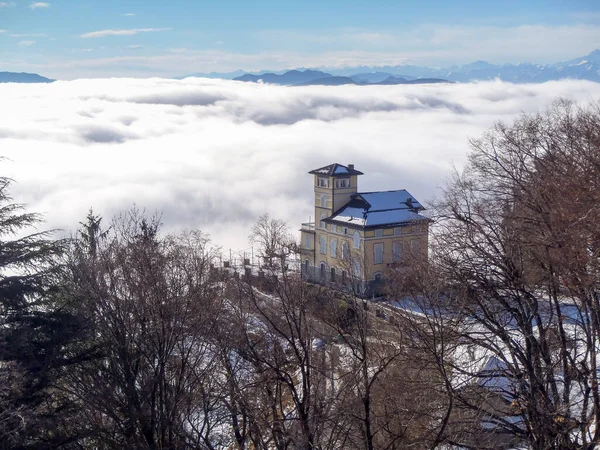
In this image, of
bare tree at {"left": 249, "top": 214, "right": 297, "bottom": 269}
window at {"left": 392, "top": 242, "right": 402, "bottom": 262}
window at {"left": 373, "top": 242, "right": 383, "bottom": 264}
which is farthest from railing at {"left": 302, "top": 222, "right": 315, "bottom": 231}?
bare tree at {"left": 249, "top": 214, "right": 297, "bottom": 269}

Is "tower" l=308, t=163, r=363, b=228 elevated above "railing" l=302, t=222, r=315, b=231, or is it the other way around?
"tower" l=308, t=163, r=363, b=228

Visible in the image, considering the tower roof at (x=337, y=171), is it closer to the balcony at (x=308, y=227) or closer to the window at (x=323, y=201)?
the window at (x=323, y=201)

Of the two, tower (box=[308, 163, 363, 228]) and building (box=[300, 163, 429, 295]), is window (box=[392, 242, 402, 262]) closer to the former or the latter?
building (box=[300, 163, 429, 295])

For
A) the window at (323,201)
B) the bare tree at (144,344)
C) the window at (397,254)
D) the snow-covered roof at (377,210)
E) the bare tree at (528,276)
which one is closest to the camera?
the bare tree at (528,276)

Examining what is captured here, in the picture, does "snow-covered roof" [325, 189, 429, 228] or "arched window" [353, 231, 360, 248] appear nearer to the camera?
"arched window" [353, 231, 360, 248]

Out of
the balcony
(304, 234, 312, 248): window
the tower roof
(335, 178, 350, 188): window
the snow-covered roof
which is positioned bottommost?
(304, 234, 312, 248): window

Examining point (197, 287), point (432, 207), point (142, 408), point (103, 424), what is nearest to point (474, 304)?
point (432, 207)

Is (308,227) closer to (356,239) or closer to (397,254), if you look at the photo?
(356,239)

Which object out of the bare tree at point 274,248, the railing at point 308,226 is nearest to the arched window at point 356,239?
the railing at point 308,226

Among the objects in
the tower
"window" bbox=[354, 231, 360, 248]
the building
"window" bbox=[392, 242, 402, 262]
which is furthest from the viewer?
Result: the tower

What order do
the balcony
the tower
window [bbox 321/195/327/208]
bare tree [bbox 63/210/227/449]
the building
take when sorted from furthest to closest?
1. the balcony
2. window [bbox 321/195/327/208]
3. the tower
4. the building
5. bare tree [bbox 63/210/227/449]
